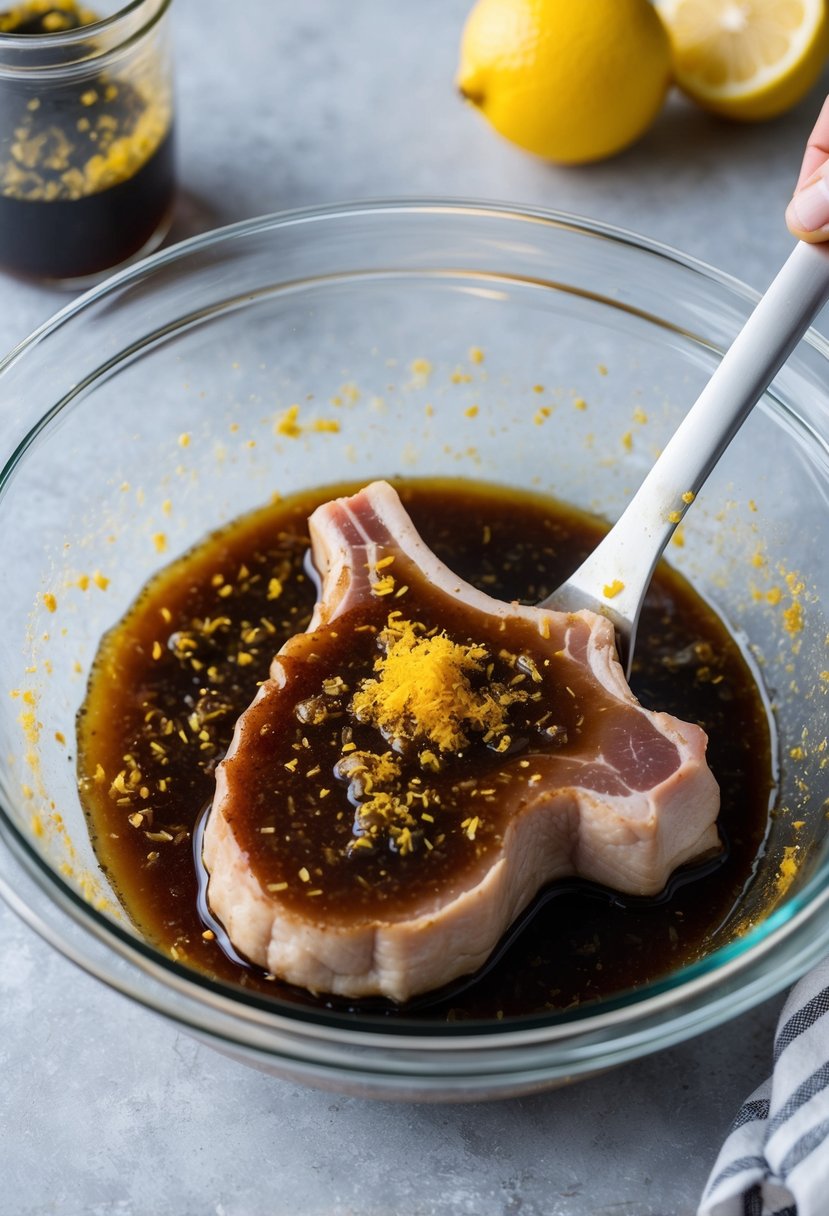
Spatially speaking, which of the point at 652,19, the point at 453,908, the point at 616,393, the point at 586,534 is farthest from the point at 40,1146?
the point at 652,19

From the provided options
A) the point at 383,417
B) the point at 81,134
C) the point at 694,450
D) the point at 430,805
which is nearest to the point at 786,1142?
the point at 430,805

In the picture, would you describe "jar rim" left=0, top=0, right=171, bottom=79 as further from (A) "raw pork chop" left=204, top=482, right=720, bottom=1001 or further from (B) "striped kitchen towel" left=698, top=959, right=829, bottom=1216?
(B) "striped kitchen towel" left=698, top=959, right=829, bottom=1216

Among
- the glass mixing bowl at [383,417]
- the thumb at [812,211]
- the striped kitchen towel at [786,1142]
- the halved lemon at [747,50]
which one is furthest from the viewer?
the halved lemon at [747,50]

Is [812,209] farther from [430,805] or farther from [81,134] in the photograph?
[81,134]

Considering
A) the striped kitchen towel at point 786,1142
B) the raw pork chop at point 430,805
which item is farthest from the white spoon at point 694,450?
the striped kitchen towel at point 786,1142

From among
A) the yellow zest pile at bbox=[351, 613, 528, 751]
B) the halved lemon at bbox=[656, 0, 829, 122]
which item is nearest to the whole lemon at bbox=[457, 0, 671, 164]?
the halved lemon at bbox=[656, 0, 829, 122]

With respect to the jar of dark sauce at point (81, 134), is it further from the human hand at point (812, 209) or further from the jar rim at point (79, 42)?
the human hand at point (812, 209)
